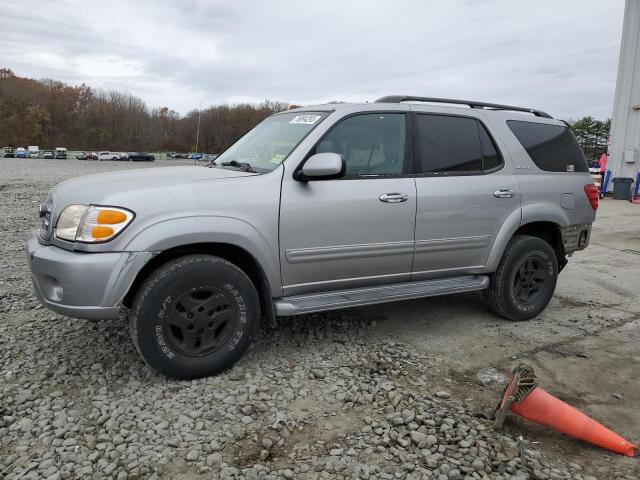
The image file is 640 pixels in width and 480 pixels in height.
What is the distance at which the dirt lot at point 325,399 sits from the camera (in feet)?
8.45

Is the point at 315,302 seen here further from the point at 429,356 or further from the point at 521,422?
the point at 521,422

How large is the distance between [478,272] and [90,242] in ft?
10.4

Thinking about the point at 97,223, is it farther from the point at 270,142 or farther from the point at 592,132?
the point at 592,132

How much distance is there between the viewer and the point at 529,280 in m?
4.83

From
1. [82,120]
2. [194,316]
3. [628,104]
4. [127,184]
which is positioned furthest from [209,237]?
[82,120]

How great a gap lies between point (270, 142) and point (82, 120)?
351ft

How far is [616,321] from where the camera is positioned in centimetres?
492

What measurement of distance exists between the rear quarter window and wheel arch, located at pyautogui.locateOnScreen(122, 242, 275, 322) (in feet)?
9.22

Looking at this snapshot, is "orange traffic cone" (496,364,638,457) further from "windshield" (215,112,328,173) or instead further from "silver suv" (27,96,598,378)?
"windshield" (215,112,328,173)

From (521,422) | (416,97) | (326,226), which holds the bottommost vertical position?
(521,422)

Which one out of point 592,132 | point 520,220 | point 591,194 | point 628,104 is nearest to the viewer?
point 520,220

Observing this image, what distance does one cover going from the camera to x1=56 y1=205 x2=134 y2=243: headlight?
10.0 feet

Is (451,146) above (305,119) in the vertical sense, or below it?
below

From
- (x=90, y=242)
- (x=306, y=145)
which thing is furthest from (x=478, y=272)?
(x=90, y=242)
